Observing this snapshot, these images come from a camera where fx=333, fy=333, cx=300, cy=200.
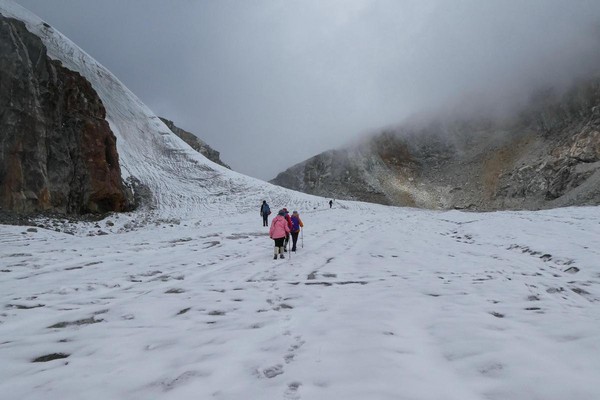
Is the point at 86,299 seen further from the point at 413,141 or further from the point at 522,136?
the point at 413,141

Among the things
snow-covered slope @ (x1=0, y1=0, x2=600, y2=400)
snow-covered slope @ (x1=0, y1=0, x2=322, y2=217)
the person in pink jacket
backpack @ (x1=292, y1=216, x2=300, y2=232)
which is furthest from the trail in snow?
snow-covered slope @ (x1=0, y1=0, x2=322, y2=217)

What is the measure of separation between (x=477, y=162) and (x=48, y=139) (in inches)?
4269

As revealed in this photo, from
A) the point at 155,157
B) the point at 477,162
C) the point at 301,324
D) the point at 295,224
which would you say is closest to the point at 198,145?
the point at 155,157

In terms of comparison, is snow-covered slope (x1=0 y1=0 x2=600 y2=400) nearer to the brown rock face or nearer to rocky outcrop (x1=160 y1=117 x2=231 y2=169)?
the brown rock face

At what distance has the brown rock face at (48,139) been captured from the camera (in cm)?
2427

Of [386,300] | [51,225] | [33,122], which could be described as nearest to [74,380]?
[386,300]

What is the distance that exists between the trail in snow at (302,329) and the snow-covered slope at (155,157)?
31.4 m

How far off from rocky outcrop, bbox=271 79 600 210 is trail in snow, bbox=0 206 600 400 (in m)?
66.1

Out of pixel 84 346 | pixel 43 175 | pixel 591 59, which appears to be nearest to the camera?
pixel 84 346

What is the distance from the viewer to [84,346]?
4.08m

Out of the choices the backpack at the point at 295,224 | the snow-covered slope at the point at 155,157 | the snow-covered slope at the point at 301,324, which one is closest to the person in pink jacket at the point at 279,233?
the snow-covered slope at the point at 301,324

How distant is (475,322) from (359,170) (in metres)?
112

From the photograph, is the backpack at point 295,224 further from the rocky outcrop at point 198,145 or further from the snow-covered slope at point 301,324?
the rocky outcrop at point 198,145

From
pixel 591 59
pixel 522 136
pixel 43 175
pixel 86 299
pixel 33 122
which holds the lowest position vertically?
pixel 86 299
